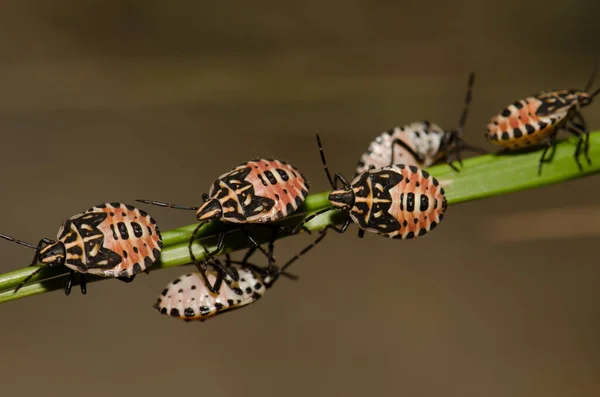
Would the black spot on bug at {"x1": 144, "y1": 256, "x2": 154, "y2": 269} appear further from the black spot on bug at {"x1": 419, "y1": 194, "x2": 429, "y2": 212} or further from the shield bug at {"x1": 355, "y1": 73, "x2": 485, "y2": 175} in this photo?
the shield bug at {"x1": 355, "y1": 73, "x2": 485, "y2": 175}

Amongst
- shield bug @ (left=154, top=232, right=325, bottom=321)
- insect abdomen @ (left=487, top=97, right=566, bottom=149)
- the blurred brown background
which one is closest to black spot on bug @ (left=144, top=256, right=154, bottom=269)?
shield bug @ (left=154, top=232, right=325, bottom=321)

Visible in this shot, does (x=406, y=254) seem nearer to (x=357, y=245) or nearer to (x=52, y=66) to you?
(x=357, y=245)

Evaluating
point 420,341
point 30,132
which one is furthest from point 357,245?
point 30,132

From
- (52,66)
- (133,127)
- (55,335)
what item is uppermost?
(52,66)

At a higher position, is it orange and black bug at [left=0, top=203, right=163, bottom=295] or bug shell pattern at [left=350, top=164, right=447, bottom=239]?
orange and black bug at [left=0, top=203, right=163, bottom=295]

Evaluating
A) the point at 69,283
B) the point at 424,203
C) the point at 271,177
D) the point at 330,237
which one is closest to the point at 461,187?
the point at 424,203

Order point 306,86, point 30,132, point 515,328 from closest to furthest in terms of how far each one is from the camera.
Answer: point 306,86
point 515,328
point 30,132
